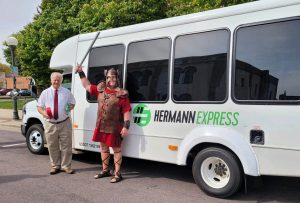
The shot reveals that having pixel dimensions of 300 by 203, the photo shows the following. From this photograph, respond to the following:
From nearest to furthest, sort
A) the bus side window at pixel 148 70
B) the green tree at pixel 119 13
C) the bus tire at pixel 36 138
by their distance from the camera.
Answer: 1. the bus side window at pixel 148 70
2. the bus tire at pixel 36 138
3. the green tree at pixel 119 13

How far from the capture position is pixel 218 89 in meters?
5.23

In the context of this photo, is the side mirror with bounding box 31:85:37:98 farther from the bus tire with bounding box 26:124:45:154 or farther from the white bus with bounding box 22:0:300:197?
the white bus with bounding box 22:0:300:197

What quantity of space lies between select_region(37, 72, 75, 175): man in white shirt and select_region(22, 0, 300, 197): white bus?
97 centimetres

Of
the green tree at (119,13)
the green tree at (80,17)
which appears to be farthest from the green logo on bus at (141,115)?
the green tree at (119,13)

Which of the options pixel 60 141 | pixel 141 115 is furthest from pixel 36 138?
pixel 141 115

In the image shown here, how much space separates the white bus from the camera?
4684 mm

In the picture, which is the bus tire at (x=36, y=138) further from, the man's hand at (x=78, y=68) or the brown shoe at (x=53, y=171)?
the man's hand at (x=78, y=68)

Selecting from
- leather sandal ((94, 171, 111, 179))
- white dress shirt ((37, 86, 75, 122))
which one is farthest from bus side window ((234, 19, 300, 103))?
white dress shirt ((37, 86, 75, 122))

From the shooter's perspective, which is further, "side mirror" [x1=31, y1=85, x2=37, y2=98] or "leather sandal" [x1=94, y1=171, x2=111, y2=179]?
"side mirror" [x1=31, y1=85, x2=37, y2=98]

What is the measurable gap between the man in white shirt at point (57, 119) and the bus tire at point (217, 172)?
2618 millimetres

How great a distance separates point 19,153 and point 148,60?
4.54 meters

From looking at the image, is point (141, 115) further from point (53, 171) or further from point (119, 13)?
point (119, 13)

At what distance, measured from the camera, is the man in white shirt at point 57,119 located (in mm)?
6699

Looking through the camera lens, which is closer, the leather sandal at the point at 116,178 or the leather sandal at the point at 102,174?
the leather sandal at the point at 116,178
